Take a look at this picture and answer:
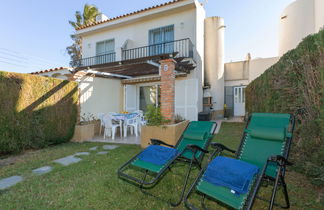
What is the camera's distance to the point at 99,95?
902 centimetres

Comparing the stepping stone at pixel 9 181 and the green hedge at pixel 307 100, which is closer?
the green hedge at pixel 307 100

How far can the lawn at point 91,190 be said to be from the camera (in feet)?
7.79

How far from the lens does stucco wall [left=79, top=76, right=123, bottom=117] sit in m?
7.93

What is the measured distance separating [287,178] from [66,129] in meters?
6.96

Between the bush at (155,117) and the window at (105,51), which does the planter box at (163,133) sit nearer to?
the bush at (155,117)

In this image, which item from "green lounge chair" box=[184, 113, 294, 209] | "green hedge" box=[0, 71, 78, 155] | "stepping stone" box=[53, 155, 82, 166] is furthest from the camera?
"green hedge" box=[0, 71, 78, 155]

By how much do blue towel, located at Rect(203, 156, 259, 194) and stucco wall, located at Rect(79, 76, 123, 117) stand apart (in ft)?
23.1

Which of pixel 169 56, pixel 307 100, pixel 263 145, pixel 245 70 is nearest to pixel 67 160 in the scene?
pixel 263 145

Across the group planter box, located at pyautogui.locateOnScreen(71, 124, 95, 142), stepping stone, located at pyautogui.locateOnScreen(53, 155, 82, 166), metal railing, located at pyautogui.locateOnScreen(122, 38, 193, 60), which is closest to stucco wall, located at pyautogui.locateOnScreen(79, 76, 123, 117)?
planter box, located at pyautogui.locateOnScreen(71, 124, 95, 142)

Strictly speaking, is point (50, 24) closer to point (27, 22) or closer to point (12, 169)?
point (27, 22)

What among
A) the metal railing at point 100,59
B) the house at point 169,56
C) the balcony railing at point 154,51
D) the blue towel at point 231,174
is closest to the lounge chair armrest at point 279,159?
the blue towel at point 231,174

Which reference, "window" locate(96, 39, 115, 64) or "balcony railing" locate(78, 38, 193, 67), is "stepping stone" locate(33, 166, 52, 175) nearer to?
"balcony railing" locate(78, 38, 193, 67)

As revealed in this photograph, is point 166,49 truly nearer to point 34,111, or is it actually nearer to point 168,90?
point 168,90

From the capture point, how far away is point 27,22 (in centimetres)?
1703
